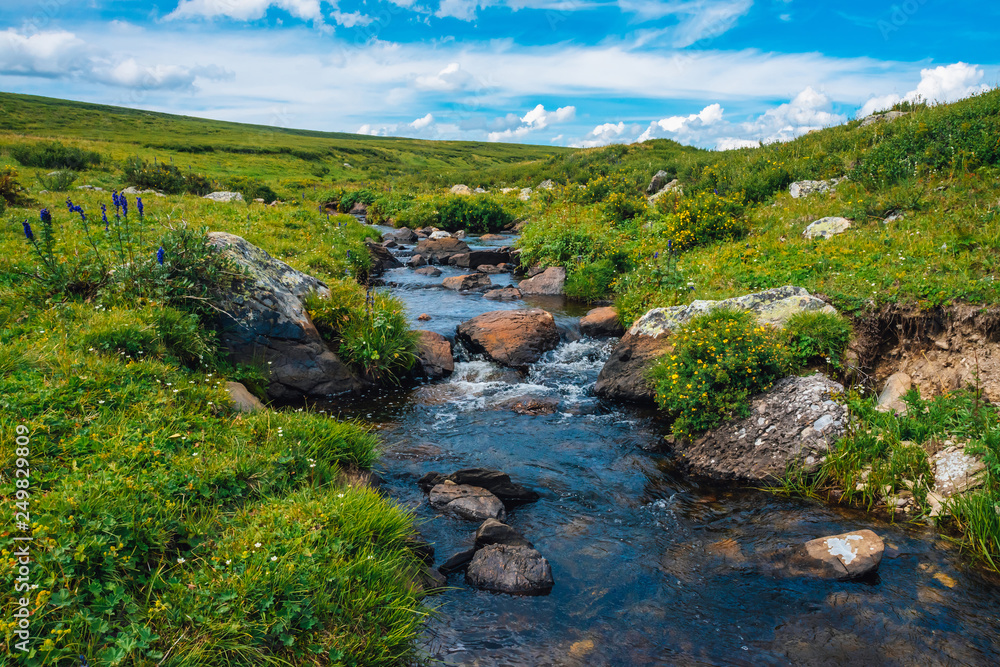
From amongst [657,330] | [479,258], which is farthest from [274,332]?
[479,258]

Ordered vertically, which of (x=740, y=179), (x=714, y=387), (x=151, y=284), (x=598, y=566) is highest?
(x=740, y=179)

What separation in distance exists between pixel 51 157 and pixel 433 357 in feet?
140

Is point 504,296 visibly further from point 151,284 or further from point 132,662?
point 132,662

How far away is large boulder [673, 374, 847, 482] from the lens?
725cm

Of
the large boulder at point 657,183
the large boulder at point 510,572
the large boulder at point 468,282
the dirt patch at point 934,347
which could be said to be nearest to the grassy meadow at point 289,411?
the dirt patch at point 934,347

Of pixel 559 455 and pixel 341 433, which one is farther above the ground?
pixel 341 433

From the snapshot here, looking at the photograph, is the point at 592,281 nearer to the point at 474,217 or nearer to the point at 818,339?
the point at 818,339

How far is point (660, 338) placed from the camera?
33.9ft

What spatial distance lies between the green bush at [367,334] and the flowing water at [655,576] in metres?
1.47

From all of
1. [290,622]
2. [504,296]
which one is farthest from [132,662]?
[504,296]

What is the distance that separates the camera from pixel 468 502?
648 centimetres

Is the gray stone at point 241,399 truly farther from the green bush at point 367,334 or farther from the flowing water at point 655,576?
the green bush at point 367,334

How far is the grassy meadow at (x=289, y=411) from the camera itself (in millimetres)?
3803

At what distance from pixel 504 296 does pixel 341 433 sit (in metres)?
11.3
